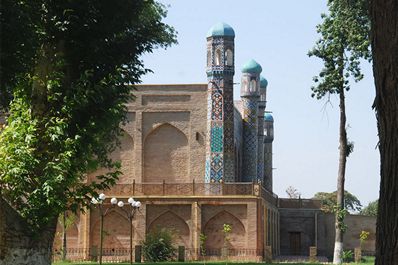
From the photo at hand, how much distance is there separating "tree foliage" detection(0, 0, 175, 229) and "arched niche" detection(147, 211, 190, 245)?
59.2ft

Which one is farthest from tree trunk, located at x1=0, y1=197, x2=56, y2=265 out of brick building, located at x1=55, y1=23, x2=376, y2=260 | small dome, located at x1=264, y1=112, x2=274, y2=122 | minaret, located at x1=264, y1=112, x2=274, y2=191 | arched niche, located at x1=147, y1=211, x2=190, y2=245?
small dome, located at x1=264, y1=112, x2=274, y2=122

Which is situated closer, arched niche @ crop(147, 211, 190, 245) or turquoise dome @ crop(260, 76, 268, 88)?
arched niche @ crop(147, 211, 190, 245)

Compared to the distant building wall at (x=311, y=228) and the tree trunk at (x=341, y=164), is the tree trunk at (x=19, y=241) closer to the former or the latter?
the tree trunk at (x=341, y=164)

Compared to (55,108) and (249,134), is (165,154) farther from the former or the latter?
(55,108)

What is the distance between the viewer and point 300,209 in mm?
45094

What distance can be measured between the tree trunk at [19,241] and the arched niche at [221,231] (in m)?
19.2

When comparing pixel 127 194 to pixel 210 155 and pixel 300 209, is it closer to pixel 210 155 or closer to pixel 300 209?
pixel 210 155

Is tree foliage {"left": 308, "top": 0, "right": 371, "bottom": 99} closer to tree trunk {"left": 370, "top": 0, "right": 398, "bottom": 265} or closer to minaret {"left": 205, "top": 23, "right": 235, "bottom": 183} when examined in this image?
minaret {"left": 205, "top": 23, "right": 235, "bottom": 183}

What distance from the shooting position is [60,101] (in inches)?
602

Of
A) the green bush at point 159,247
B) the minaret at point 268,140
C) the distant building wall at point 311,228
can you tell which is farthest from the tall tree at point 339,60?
the minaret at point 268,140

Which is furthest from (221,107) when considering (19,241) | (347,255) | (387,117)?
(387,117)

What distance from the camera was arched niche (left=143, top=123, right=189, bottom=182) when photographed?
37.2 metres

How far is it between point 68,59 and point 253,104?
83.2 ft

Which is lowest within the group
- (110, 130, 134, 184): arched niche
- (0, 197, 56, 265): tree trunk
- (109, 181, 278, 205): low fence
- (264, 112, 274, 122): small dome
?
(0, 197, 56, 265): tree trunk
